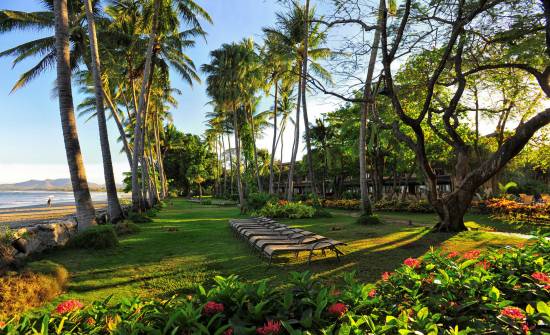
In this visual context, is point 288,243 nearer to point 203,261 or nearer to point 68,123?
point 203,261

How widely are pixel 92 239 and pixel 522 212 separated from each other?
16255 millimetres

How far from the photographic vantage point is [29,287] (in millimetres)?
5352

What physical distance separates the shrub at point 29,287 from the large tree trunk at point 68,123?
12.6 feet

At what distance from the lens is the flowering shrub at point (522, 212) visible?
43.7 feet

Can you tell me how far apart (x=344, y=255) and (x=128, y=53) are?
20.9m

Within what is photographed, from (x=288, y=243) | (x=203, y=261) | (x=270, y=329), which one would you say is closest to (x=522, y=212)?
(x=288, y=243)

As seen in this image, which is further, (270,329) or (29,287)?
(29,287)

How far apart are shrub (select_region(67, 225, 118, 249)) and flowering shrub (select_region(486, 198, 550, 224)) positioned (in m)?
14.8

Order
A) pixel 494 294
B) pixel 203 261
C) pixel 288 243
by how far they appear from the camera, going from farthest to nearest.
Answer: pixel 288 243 < pixel 203 261 < pixel 494 294

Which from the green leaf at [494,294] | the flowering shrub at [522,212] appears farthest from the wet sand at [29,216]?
the flowering shrub at [522,212]

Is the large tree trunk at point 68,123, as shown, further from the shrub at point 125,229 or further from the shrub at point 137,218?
the shrub at point 137,218

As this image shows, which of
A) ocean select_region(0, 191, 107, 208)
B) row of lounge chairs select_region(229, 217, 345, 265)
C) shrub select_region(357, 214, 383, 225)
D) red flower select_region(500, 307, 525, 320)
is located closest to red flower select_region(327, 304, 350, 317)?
red flower select_region(500, 307, 525, 320)

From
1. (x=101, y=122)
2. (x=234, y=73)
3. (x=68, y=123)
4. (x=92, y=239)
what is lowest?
(x=92, y=239)

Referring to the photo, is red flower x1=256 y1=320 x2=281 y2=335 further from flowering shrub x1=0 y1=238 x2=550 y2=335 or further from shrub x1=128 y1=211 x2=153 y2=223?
shrub x1=128 y1=211 x2=153 y2=223
